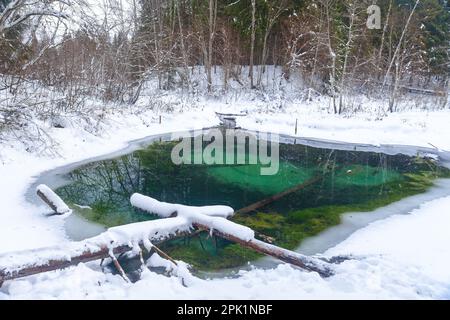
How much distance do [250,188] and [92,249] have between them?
5459 millimetres

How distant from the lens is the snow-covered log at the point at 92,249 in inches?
187

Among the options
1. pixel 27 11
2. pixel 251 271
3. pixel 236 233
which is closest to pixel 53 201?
pixel 236 233

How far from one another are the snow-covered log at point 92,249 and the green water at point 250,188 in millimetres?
541

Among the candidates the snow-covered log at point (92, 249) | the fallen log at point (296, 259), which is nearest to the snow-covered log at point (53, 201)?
the snow-covered log at point (92, 249)

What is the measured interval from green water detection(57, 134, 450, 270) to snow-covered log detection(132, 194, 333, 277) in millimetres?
355

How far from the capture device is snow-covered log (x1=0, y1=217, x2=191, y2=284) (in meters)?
4.74

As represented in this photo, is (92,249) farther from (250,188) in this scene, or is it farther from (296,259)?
(250,188)

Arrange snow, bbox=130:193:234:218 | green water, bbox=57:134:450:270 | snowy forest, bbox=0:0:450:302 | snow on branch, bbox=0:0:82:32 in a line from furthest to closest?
1. snow on branch, bbox=0:0:82:32
2. green water, bbox=57:134:450:270
3. snow, bbox=130:193:234:218
4. snowy forest, bbox=0:0:450:302

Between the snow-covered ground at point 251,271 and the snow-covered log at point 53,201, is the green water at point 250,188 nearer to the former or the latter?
the snow-covered log at point 53,201

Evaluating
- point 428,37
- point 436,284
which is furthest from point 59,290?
point 428,37

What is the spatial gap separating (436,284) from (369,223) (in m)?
2.90

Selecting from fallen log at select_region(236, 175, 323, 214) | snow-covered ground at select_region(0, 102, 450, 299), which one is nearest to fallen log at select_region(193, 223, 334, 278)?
snow-covered ground at select_region(0, 102, 450, 299)

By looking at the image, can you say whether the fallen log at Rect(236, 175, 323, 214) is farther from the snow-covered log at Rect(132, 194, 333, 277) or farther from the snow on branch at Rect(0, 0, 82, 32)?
the snow on branch at Rect(0, 0, 82, 32)
